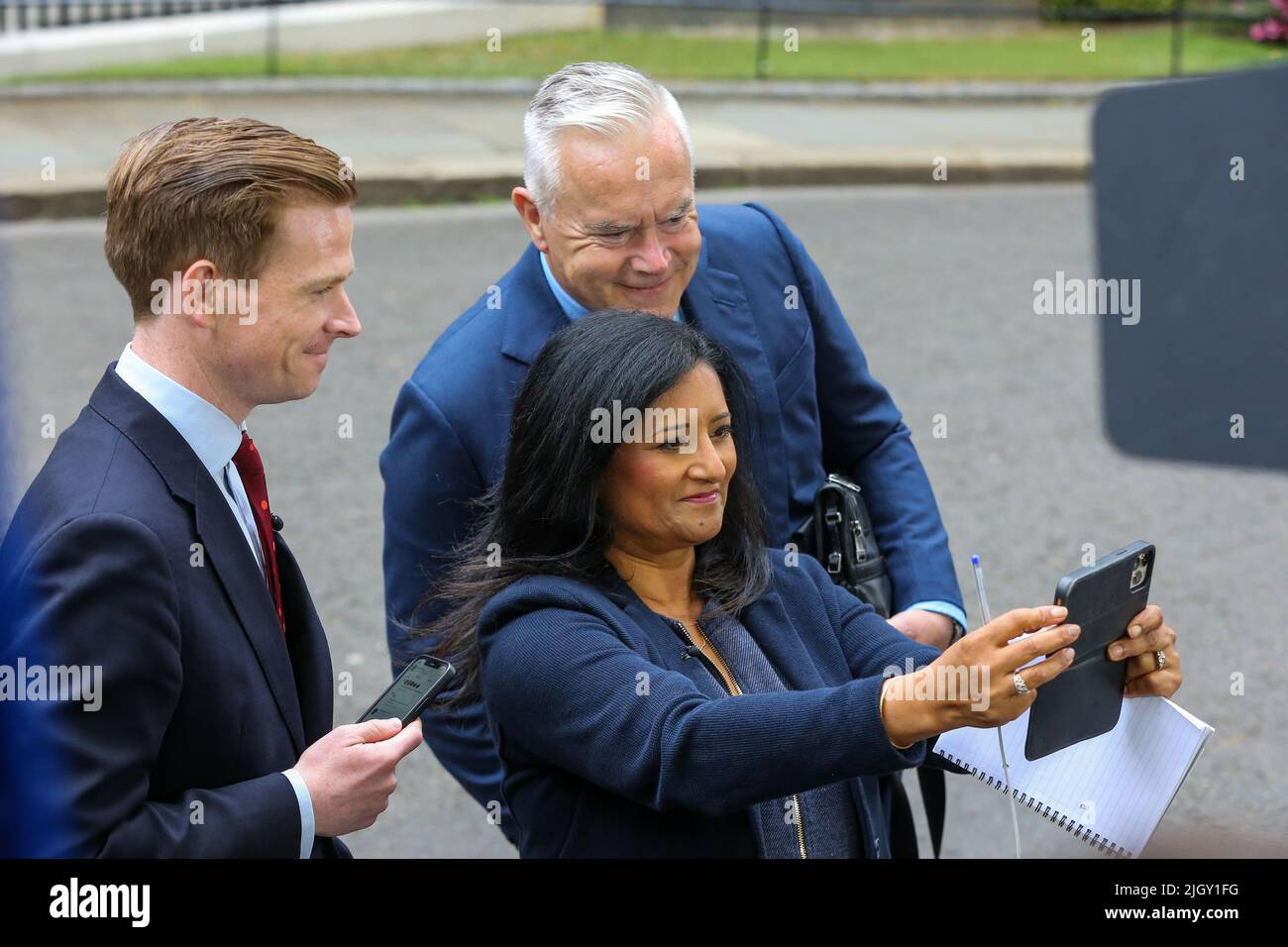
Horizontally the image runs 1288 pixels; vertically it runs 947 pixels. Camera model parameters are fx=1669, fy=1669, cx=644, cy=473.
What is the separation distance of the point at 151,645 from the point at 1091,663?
4.03 feet

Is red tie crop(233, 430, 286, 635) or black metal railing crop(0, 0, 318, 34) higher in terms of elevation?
black metal railing crop(0, 0, 318, 34)

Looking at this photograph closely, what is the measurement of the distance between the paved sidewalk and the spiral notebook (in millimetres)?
8195

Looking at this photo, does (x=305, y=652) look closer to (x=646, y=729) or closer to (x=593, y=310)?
(x=646, y=729)

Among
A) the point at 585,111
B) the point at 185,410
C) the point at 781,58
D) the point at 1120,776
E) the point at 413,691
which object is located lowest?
the point at 1120,776

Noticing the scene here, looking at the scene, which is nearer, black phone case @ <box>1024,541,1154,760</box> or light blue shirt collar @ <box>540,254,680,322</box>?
black phone case @ <box>1024,541,1154,760</box>

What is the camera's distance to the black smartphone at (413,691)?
7.49 ft

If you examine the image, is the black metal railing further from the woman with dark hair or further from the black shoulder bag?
the woman with dark hair

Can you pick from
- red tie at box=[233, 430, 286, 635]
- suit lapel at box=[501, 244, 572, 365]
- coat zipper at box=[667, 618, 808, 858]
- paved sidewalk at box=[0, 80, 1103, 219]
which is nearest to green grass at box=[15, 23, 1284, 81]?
paved sidewalk at box=[0, 80, 1103, 219]

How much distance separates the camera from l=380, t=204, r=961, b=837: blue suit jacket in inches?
113

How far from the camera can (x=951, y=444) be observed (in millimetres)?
7152

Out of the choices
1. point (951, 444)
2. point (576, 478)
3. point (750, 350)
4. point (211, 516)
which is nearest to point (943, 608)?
point (750, 350)

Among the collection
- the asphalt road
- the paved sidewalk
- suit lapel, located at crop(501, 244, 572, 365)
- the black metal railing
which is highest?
the black metal railing

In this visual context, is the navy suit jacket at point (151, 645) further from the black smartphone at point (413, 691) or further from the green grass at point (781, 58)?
the green grass at point (781, 58)

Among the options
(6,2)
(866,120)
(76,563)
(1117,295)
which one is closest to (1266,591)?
(1117,295)
